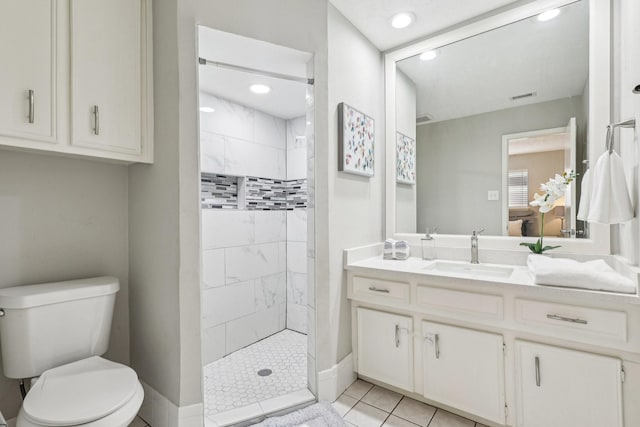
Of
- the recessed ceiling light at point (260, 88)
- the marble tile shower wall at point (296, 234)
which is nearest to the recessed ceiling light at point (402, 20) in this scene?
the recessed ceiling light at point (260, 88)

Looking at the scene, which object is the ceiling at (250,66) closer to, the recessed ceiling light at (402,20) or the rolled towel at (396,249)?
the recessed ceiling light at (402,20)

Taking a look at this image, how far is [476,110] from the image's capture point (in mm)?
2191

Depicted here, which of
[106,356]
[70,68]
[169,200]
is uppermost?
[70,68]

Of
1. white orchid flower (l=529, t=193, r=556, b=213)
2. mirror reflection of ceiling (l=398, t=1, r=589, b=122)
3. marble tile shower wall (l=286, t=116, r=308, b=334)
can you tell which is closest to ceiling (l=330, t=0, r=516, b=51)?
mirror reflection of ceiling (l=398, t=1, r=589, b=122)

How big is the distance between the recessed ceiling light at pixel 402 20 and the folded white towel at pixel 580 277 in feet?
5.64

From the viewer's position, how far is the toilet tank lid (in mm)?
1384

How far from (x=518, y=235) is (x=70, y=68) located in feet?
8.60

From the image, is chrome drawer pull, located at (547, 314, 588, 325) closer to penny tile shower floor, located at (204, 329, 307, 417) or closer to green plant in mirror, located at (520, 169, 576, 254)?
green plant in mirror, located at (520, 169, 576, 254)

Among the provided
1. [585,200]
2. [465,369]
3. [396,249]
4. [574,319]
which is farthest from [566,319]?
[396,249]

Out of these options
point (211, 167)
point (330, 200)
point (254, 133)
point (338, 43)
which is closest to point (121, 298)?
point (211, 167)

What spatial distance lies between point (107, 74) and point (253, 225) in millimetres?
1599

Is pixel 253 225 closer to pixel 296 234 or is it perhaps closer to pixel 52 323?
pixel 296 234

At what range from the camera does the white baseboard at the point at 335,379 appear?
6.14 feet

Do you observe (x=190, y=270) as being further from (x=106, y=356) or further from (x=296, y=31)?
(x=296, y=31)
